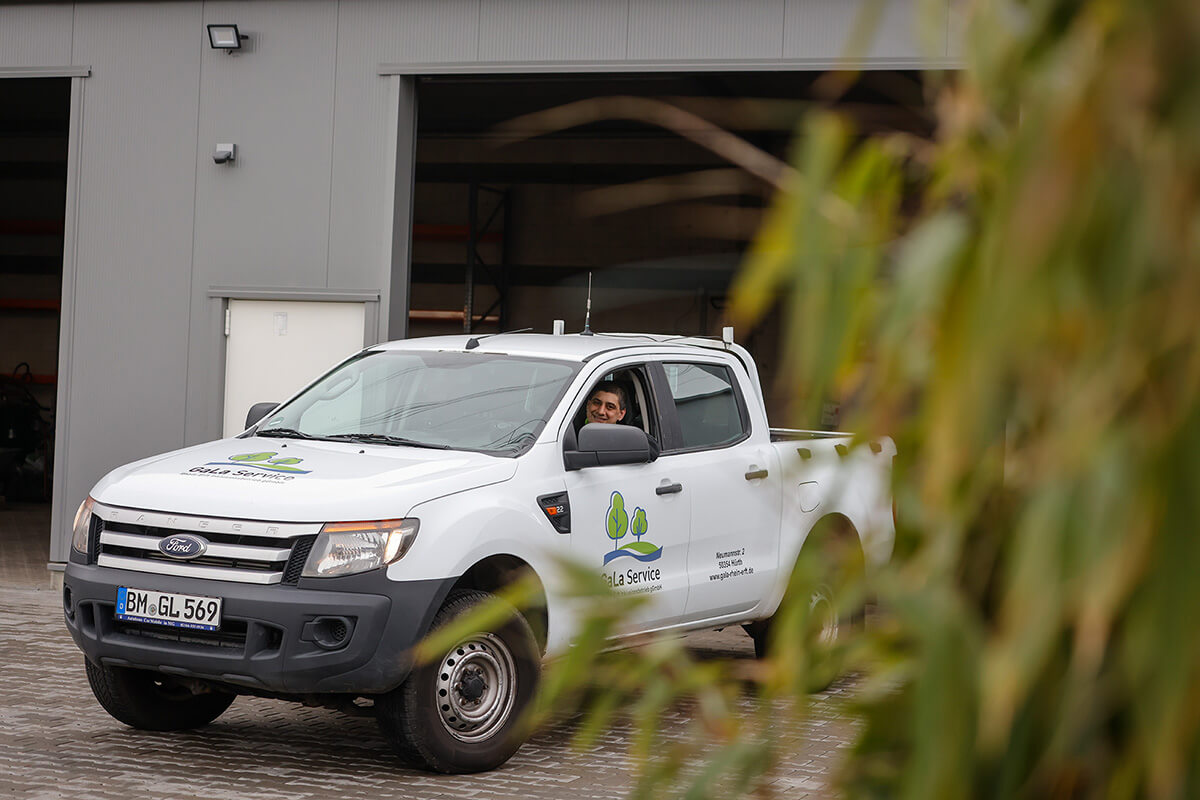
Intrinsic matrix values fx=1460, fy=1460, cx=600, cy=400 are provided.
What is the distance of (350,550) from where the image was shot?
5879 mm

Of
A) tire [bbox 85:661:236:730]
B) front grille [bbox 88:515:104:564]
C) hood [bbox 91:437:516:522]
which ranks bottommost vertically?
tire [bbox 85:661:236:730]

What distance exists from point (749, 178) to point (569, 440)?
498cm

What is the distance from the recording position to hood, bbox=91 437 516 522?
594 centimetres

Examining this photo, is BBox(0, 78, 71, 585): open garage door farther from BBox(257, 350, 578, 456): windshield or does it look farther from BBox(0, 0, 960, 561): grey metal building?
BBox(257, 350, 578, 456): windshield

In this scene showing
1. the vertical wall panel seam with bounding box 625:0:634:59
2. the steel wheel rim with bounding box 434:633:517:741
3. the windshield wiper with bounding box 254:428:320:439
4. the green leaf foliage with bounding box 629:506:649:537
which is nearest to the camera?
the steel wheel rim with bounding box 434:633:517:741

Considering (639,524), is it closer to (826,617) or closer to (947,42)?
(826,617)

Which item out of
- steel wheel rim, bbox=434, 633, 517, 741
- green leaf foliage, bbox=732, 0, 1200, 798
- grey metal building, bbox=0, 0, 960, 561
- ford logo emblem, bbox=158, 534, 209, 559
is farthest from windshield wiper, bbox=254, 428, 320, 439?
green leaf foliage, bbox=732, 0, 1200, 798

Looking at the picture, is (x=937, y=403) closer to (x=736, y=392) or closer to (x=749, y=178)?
(x=749, y=178)

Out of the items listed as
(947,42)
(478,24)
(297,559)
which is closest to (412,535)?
(297,559)

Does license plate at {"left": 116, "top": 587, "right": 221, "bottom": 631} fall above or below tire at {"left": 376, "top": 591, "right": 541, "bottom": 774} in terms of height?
above

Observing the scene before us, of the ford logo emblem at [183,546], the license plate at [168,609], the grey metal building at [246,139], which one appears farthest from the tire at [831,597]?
the grey metal building at [246,139]

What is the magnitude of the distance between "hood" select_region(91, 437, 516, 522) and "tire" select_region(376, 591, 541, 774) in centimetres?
52

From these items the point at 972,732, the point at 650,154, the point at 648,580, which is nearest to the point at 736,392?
the point at 648,580

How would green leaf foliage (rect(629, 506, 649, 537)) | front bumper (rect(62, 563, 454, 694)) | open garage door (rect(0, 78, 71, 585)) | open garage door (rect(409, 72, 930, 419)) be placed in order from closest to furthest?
front bumper (rect(62, 563, 454, 694)) → green leaf foliage (rect(629, 506, 649, 537)) → open garage door (rect(409, 72, 930, 419)) → open garage door (rect(0, 78, 71, 585))
